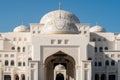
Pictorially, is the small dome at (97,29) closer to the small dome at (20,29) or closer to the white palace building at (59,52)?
the white palace building at (59,52)

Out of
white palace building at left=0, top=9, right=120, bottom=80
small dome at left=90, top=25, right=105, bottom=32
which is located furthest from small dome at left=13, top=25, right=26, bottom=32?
small dome at left=90, top=25, right=105, bottom=32

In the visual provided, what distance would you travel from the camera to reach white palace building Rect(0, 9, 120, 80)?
5547cm

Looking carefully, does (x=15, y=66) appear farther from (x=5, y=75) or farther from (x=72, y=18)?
(x=72, y=18)

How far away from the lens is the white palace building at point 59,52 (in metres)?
55.5

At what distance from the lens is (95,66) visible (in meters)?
64.7

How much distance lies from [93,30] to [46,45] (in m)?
21.1

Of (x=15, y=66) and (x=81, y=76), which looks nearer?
(x=81, y=76)

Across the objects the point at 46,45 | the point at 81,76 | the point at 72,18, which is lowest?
the point at 81,76

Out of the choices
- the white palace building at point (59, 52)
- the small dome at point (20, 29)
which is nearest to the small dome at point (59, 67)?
the white palace building at point (59, 52)

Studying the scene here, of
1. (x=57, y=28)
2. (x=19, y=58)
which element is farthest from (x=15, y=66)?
(x=57, y=28)

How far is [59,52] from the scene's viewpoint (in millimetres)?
56656

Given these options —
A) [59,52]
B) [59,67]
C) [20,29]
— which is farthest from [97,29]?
[59,52]

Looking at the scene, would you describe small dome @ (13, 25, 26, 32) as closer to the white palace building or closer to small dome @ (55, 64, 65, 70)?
the white palace building

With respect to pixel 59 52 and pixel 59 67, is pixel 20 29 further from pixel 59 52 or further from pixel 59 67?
pixel 59 52
